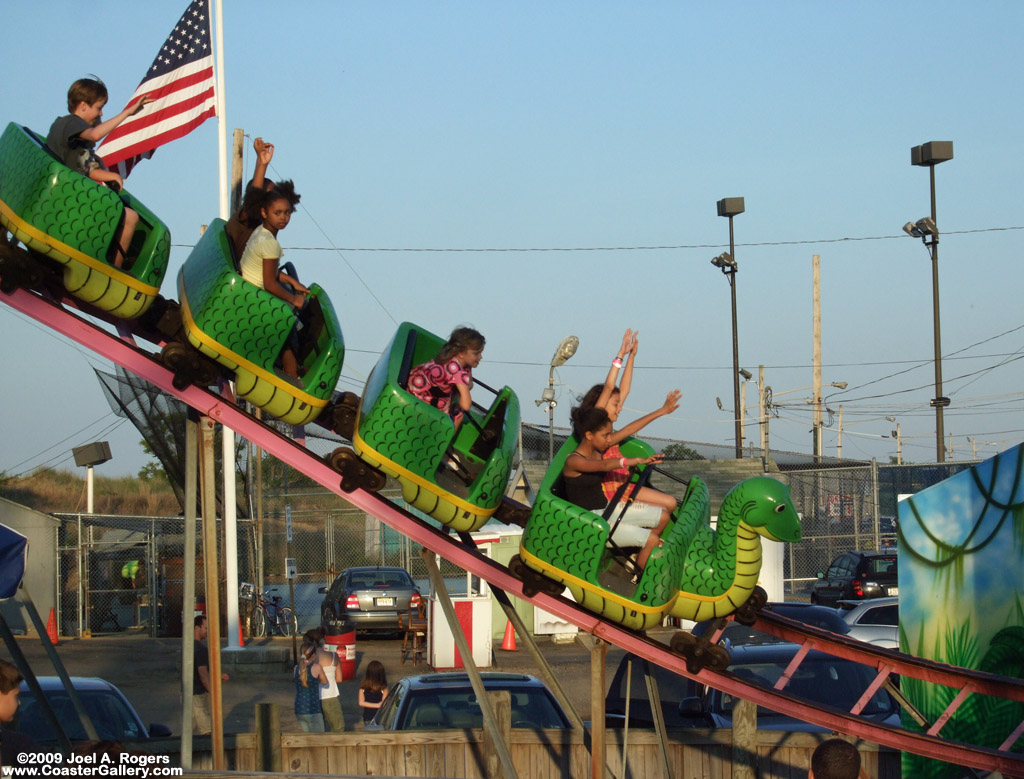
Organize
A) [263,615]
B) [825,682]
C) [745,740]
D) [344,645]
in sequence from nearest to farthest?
[745,740]
[825,682]
[344,645]
[263,615]

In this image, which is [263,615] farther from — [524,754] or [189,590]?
[189,590]

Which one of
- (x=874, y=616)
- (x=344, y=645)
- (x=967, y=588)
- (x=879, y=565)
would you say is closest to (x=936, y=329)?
(x=879, y=565)

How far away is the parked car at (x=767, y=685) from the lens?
854 cm

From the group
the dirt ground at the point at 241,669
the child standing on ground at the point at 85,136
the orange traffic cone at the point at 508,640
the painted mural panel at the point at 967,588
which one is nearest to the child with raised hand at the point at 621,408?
the painted mural panel at the point at 967,588

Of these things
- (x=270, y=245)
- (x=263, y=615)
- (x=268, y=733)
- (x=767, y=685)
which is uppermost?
(x=270, y=245)

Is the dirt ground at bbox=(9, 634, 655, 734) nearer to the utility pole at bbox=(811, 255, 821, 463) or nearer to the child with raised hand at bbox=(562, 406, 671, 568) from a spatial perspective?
the child with raised hand at bbox=(562, 406, 671, 568)

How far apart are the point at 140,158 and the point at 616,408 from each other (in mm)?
7415

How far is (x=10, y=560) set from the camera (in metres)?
6.55

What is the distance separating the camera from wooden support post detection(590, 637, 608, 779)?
19.1 ft

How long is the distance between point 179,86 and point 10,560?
8.16m

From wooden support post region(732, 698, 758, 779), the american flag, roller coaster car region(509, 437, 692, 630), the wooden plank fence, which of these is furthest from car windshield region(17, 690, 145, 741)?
the american flag

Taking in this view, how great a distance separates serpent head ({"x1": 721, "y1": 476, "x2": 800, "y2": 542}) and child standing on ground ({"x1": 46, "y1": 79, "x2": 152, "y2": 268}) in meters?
3.49

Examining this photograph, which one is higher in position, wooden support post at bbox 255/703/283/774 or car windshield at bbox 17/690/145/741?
wooden support post at bbox 255/703/283/774

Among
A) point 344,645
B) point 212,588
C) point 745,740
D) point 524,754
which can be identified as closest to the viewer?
point 212,588
